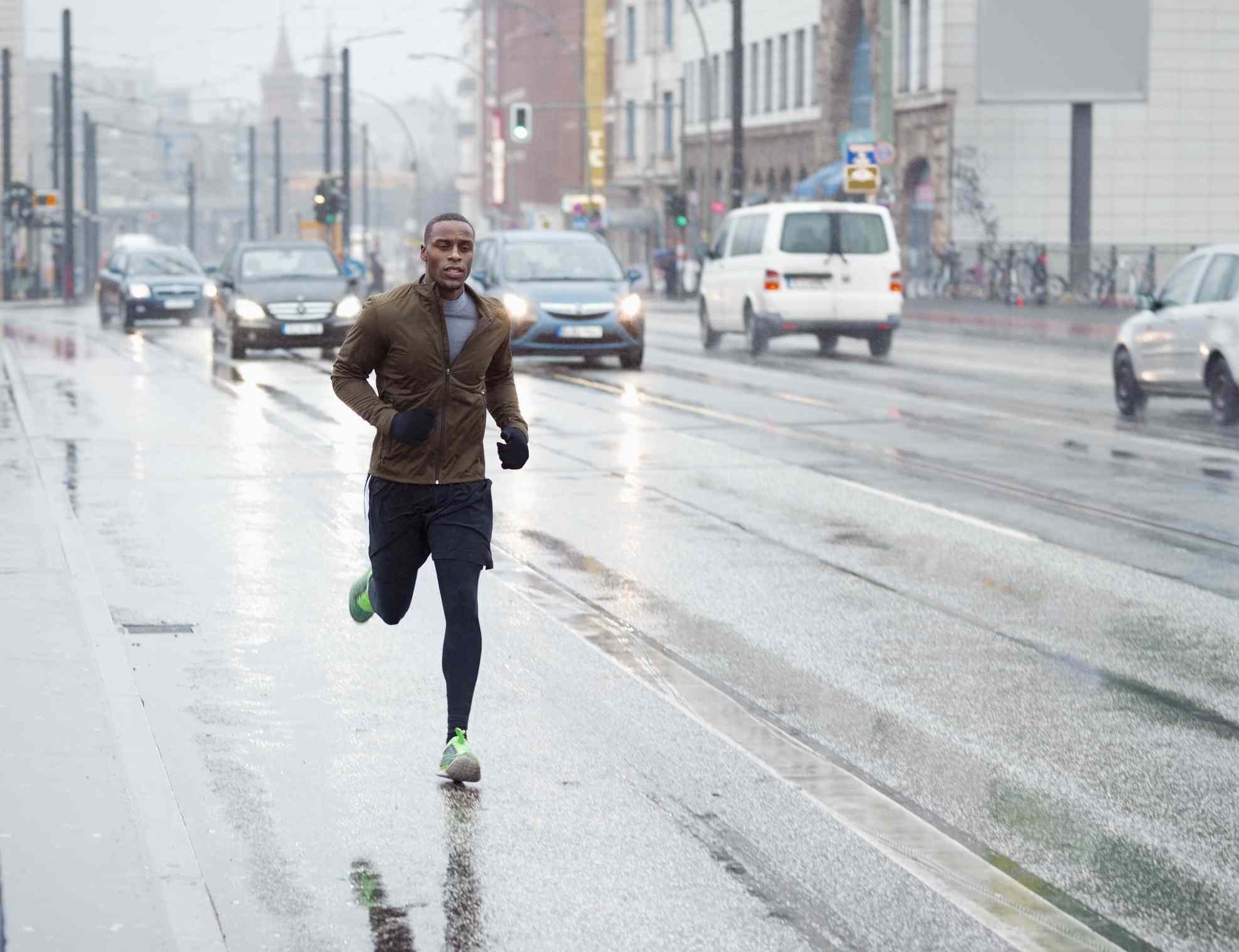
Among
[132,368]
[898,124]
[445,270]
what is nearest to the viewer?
[445,270]

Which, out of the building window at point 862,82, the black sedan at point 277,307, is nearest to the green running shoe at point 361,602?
the black sedan at point 277,307

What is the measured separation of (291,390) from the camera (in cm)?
2355

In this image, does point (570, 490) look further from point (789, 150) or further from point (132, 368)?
point (789, 150)

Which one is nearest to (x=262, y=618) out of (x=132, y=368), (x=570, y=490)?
(x=570, y=490)

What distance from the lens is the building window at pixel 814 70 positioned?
69250 mm

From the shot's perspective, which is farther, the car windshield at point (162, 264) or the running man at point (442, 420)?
the car windshield at point (162, 264)

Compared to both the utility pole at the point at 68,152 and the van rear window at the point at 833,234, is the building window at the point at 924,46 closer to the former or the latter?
the utility pole at the point at 68,152

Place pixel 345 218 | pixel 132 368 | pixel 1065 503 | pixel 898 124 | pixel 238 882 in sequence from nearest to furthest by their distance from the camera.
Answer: pixel 238 882, pixel 1065 503, pixel 132 368, pixel 898 124, pixel 345 218

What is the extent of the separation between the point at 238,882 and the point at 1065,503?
8804 millimetres

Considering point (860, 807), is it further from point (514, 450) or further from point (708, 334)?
point (708, 334)

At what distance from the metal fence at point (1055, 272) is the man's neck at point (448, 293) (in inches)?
1623

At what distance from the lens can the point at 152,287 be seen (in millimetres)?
41312

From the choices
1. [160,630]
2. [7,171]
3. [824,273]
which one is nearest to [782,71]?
[7,171]

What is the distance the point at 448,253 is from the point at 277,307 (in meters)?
23.4
